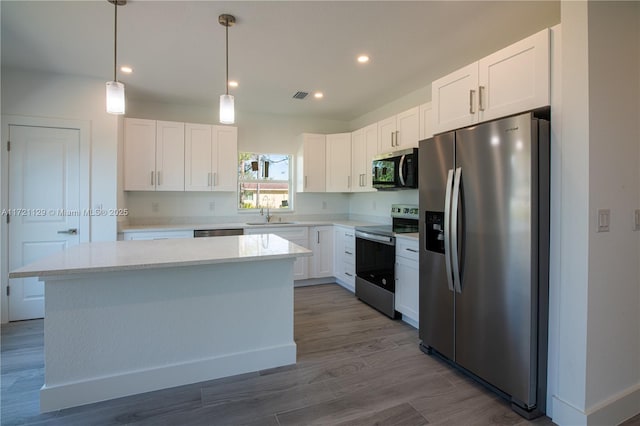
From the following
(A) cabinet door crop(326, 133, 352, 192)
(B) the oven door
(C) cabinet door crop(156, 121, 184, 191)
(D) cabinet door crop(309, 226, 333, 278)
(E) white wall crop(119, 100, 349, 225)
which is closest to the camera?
(B) the oven door

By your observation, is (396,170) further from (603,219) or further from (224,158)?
(224,158)

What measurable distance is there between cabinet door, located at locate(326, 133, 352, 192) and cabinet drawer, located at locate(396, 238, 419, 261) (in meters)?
1.77

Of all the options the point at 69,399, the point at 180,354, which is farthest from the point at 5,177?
the point at 180,354

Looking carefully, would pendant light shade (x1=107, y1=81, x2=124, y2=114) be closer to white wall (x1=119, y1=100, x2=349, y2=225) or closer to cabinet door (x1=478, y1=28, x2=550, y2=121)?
white wall (x1=119, y1=100, x2=349, y2=225)

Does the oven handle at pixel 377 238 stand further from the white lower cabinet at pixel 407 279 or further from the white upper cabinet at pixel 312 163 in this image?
the white upper cabinet at pixel 312 163

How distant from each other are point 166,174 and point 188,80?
4.21ft

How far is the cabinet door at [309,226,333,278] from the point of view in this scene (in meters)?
4.69

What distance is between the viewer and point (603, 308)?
179 centimetres

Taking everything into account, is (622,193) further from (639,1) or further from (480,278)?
(639,1)

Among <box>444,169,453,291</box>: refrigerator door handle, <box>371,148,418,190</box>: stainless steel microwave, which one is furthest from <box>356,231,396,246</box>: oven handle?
<box>444,169,453,291</box>: refrigerator door handle

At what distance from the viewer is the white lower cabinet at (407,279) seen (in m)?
3.03

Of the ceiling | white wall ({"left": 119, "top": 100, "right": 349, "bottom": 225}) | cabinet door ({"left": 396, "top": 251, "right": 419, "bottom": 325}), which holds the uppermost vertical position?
the ceiling

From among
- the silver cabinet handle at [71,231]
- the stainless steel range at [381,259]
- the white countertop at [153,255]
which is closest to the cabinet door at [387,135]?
the stainless steel range at [381,259]

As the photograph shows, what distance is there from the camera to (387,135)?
13.0 feet
